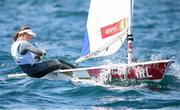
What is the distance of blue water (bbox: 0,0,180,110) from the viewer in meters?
13.3

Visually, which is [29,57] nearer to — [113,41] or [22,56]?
[22,56]

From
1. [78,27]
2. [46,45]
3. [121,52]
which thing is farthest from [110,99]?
[78,27]

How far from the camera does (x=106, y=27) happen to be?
49.0 ft

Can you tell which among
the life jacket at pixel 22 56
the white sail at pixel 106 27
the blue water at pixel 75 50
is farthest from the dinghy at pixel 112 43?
the life jacket at pixel 22 56

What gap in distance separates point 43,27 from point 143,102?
465 inches

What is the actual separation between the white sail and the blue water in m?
0.92

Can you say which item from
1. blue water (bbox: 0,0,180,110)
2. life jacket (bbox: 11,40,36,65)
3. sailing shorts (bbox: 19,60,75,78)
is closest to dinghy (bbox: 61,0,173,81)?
blue water (bbox: 0,0,180,110)

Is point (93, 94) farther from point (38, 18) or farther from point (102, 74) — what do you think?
point (38, 18)

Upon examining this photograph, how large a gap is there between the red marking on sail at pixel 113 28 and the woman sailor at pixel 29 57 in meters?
1.02

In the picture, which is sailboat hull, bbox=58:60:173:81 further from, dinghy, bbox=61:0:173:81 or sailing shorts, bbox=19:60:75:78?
sailing shorts, bbox=19:60:75:78

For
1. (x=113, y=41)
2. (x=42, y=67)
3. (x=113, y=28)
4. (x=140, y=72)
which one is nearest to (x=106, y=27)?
(x=113, y=28)

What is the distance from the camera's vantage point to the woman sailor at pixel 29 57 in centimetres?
1438

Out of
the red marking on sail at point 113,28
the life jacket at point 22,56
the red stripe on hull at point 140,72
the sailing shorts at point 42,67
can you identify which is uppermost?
the red marking on sail at point 113,28

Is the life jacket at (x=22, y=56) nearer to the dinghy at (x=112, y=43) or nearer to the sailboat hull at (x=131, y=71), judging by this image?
the dinghy at (x=112, y=43)
